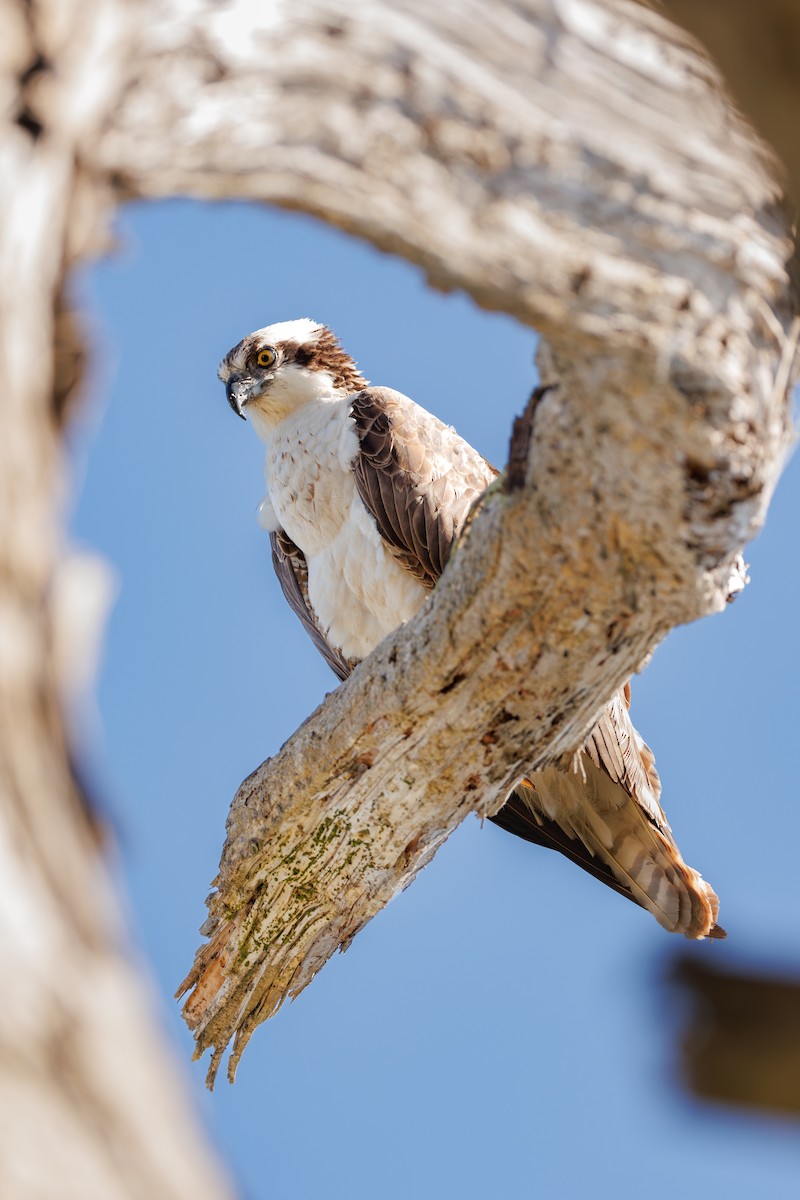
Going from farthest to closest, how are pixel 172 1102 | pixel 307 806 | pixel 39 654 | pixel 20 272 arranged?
1. pixel 307 806
2. pixel 20 272
3. pixel 39 654
4. pixel 172 1102

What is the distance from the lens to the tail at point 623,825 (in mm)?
4703

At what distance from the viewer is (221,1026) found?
15.2 ft

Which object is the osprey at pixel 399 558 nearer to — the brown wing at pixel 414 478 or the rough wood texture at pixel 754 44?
the brown wing at pixel 414 478

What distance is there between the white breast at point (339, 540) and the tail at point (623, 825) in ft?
4.02

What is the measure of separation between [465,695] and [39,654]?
223 centimetres

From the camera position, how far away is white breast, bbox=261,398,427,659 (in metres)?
5.64

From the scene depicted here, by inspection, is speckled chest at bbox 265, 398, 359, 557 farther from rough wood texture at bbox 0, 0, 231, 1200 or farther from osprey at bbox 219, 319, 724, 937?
rough wood texture at bbox 0, 0, 231, 1200

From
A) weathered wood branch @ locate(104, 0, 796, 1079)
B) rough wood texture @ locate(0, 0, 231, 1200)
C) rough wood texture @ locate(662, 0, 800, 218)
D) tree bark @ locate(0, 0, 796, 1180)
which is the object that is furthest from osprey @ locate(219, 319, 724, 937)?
rough wood texture @ locate(0, 0, 231, 1200)

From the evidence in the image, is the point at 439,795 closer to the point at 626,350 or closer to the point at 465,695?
the point at 465,695

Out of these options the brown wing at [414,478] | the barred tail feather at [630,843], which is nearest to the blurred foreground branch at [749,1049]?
the barred tail feather at [630,843]

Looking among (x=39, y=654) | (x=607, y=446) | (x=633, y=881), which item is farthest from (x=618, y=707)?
(x=39, y=654)

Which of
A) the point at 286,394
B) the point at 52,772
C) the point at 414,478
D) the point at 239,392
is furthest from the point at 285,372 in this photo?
the point at 52,772

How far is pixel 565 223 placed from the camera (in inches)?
92.2

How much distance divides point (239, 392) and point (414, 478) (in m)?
2.03
